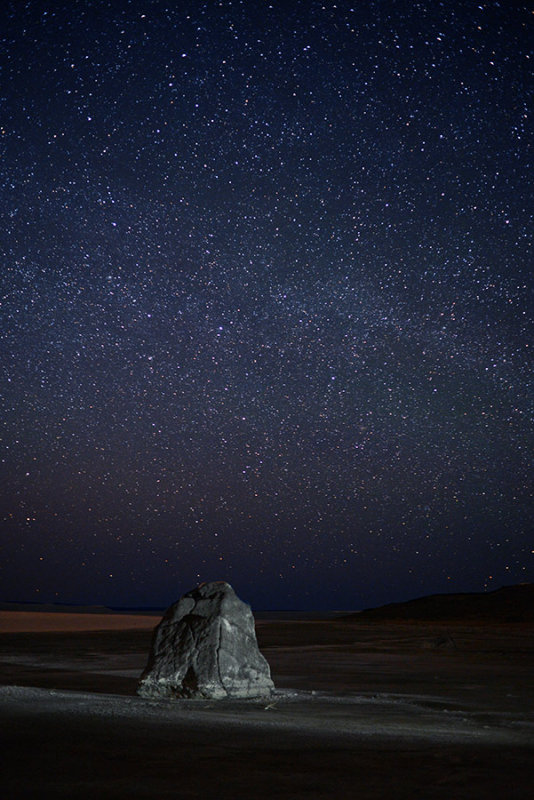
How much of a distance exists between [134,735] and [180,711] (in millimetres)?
2100

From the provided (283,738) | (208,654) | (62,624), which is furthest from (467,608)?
(283,738)

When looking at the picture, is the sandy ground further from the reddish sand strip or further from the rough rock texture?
the reddish sand strip

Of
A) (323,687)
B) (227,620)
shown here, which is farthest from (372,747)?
(323,687)

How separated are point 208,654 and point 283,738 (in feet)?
12.3

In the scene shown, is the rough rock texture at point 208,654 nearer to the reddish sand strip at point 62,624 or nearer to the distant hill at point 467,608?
the reddish sand strip at point 62,624

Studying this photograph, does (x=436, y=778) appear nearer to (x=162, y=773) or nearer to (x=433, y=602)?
(x=162, y=773)

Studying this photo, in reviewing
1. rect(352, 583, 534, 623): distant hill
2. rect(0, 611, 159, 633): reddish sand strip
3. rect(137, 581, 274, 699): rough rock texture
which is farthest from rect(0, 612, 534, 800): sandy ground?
rect(352, 583, 534, 623): distant hill

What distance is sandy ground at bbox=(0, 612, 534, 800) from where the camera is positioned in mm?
5125

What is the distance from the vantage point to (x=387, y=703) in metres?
10.2

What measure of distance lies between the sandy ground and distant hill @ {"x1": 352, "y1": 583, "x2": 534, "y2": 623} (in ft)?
117

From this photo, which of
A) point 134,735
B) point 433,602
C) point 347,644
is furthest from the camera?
point 433,602

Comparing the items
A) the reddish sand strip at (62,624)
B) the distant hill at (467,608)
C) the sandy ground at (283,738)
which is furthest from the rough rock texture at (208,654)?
the distant hill at (467,608)

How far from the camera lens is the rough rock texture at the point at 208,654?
1056cm

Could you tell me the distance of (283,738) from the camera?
709 centimetres
